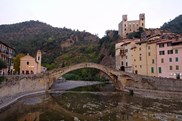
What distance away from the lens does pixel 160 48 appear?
43156 mm

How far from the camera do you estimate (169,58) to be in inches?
1617

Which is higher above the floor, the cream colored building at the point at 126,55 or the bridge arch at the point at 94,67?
the cream colored building at the point at 126,55

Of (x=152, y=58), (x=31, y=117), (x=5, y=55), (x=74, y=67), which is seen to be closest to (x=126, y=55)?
(x=152, y=58)

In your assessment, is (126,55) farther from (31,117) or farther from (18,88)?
→ (31,117)

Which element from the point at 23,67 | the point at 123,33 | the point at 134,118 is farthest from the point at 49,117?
the point at 123,33

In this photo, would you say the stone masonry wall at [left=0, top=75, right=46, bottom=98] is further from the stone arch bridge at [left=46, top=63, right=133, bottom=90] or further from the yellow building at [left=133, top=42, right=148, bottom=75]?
the yellow building at [left=133, top=42, right=148, bottom=75]

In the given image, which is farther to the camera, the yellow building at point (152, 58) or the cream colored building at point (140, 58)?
the cream colored building at point (140, 58)

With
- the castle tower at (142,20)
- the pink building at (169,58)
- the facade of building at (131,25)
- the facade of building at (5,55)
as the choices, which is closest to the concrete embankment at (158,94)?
the pink building at (169,58)

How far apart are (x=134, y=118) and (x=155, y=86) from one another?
21051 mm

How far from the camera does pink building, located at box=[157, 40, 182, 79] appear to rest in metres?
39.4

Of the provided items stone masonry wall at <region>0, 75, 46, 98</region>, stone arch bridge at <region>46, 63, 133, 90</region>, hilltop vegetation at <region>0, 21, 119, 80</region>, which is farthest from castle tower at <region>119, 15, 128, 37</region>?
stone masonry wall at <region>0, 75, 46, 98</region>

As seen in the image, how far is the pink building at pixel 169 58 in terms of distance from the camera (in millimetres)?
39375

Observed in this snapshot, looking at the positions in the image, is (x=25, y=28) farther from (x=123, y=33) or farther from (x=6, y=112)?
(x=6, y=112)

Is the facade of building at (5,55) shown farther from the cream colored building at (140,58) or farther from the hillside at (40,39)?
the hillside at (40,39)
